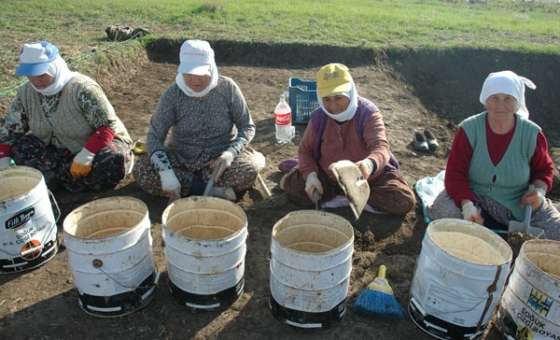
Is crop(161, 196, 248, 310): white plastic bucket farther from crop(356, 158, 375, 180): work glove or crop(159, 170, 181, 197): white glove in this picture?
crop(356, 158, 375, 180): work glove

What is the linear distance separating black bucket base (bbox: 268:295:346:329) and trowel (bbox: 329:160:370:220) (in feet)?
2.26

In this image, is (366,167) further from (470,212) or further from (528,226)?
(528,226)

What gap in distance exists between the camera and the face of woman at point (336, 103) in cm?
344

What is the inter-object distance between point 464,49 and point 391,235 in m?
6.28

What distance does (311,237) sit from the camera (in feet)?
9.60

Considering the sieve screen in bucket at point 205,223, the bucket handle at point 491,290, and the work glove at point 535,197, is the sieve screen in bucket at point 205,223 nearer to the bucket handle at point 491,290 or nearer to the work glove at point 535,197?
the bucket handle at point 491,290

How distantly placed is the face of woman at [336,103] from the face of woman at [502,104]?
40.2 inches

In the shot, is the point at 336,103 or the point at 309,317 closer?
the point at 309,317

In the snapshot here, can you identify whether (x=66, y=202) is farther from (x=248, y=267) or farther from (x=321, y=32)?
(x=321, y=32)

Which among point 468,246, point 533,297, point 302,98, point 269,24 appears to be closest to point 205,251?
point 468,246

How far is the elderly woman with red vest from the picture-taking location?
3.36 m

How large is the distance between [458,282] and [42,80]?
335 centimetres

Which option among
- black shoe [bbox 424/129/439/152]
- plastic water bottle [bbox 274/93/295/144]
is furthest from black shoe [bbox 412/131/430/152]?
plastic water bottle [bbox 274/93/295/144]

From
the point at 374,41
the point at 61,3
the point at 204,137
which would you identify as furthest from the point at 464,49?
the point at 61,3
